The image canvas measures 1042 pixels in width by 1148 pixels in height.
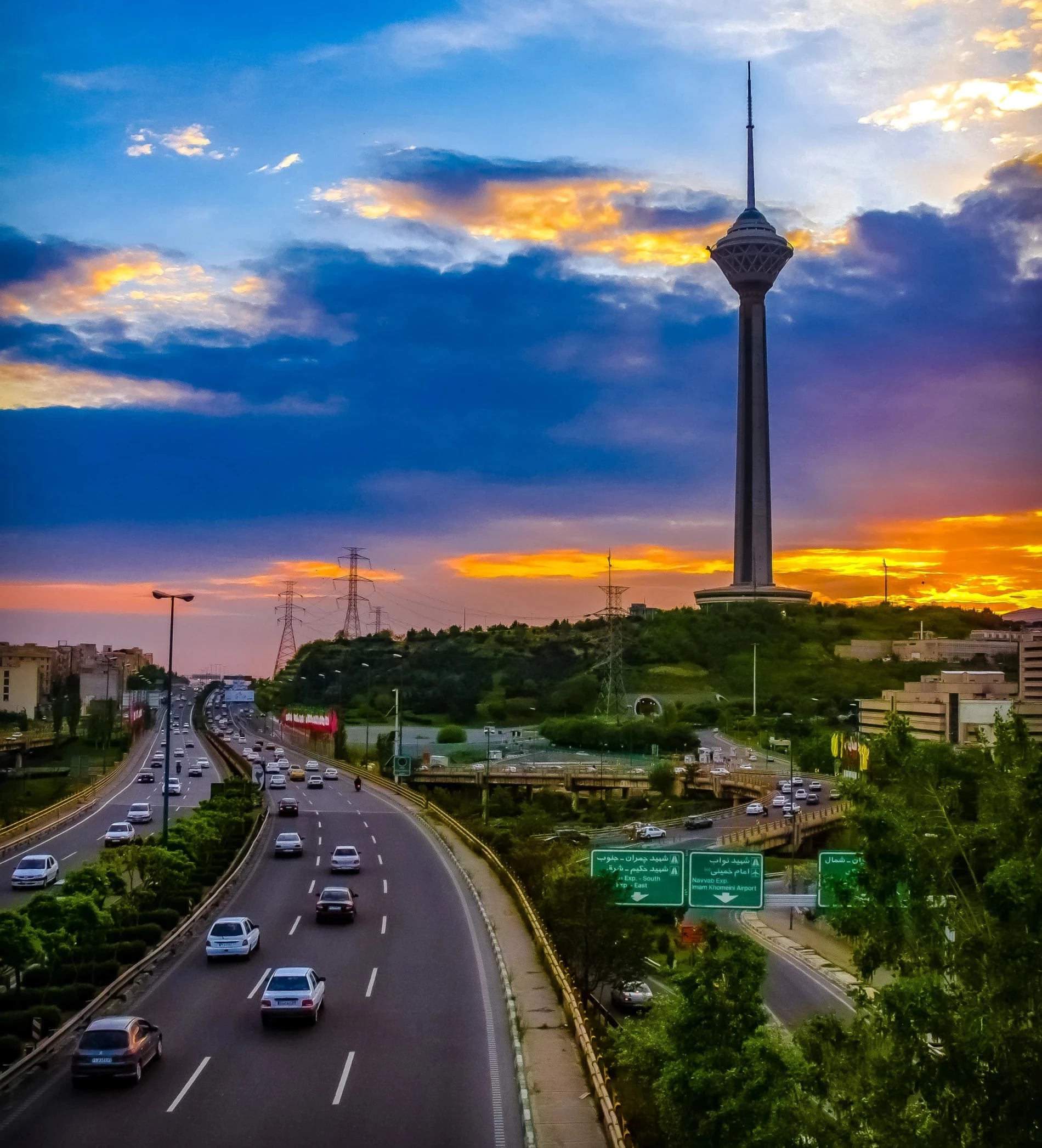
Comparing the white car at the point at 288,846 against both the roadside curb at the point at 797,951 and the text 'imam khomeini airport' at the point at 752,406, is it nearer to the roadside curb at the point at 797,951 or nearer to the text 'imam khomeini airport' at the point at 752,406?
the roadside curb at the point at 797,951

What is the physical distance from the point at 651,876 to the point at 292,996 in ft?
37.1

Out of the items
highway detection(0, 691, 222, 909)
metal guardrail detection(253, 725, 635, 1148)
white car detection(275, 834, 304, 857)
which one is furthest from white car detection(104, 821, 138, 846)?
metal guardrail detection(253, 725, 635, 1148)

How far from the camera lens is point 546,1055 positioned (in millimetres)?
20016

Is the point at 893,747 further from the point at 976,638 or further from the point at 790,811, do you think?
the point at 976,638

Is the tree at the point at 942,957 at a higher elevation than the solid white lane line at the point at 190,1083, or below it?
higher

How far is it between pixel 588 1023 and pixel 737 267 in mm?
180715

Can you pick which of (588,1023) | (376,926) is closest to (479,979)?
(588,1023)

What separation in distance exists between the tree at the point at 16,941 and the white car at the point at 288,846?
24.5 meters

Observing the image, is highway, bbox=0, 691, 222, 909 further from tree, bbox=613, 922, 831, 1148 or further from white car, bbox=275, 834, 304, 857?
tree, bbox=613, 922, 831, 1148

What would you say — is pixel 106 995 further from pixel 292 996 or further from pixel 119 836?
pixel 119 836

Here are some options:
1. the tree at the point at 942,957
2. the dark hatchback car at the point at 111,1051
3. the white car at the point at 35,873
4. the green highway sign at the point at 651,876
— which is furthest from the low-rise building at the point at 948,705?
the tree at the point at 942,957

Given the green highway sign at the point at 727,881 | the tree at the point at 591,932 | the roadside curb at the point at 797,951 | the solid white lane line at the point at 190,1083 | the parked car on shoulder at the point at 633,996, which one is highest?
the green highway sign at the point at 727,881

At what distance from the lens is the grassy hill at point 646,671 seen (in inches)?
5448

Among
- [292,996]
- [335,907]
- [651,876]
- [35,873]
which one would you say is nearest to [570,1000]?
[292,996]
